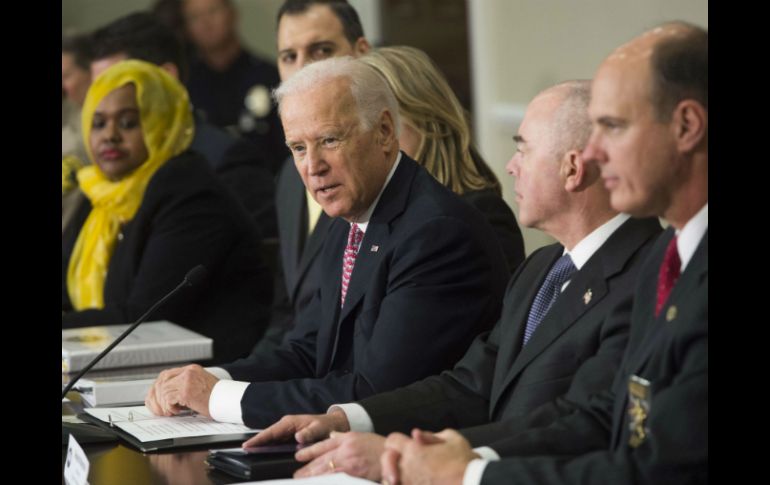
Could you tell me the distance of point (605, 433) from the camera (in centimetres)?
221

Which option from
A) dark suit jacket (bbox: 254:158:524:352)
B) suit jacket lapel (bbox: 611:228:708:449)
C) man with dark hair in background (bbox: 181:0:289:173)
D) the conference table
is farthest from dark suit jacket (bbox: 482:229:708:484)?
man with dark hair in background (bbox: 181:0:289:173)

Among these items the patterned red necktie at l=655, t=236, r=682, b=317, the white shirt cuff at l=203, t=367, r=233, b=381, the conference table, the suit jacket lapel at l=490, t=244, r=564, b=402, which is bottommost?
the conference table

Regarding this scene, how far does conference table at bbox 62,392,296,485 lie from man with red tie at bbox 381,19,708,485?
460 mm

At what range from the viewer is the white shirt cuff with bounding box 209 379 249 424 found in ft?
9.45

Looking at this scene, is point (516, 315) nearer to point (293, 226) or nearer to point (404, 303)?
point (404, 303)

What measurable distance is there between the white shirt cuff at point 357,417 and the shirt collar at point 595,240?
499 mm

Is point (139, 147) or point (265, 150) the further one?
point (265, 150)

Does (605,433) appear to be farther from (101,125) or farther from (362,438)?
(101,125)

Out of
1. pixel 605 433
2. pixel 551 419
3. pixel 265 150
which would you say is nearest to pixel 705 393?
pixel 605 433

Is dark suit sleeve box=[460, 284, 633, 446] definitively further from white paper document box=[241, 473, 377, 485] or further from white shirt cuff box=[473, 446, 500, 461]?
white paper document box=[241, 473, 377, 485]

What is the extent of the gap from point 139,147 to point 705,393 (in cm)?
302

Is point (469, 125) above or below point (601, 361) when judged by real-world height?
above

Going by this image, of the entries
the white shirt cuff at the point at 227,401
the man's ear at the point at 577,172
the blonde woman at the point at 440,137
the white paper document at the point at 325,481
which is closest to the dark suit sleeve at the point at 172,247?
the blonde woman at the point at 440,137

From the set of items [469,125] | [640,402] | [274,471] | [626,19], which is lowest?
[274,471]
